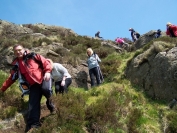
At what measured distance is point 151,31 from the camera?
76.0 feet

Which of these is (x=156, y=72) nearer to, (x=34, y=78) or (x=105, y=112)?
(x=105, y=112)

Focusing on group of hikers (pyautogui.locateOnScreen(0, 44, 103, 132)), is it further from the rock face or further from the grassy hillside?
the rock face

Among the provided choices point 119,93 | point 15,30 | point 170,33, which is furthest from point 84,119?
point 15,30

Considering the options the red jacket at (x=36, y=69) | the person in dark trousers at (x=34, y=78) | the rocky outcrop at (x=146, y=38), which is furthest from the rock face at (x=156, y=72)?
the rocky outcrop at (x=146, y=38)

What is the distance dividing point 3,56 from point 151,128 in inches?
479

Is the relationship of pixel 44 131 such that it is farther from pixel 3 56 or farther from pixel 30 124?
pixel 3 56

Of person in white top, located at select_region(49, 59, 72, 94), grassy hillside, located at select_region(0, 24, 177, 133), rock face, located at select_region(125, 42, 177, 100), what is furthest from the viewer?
rock face, located at select_region(125, 42, 177, 100)

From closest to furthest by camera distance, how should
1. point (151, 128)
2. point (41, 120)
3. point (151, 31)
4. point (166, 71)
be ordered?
point (41, 120) < point (151, 128) < point (166, 71) < point (151, 31)

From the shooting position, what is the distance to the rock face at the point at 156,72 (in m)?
10.2

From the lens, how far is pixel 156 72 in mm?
11141

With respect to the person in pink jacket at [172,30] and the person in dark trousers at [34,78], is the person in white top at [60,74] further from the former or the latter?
the person in pink jacket at [172,30]

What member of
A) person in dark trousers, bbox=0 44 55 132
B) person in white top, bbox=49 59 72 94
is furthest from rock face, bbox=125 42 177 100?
person in dark trousers, bbox=0 44 55 132

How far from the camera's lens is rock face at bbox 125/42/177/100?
10.2 m

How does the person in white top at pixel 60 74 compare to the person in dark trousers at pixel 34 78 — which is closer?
the person in dark trousers at pixel 34 78
